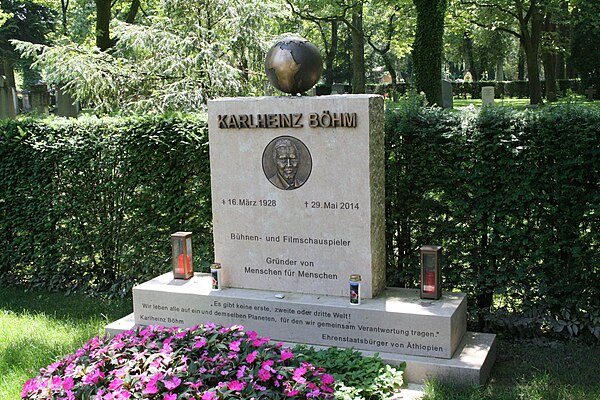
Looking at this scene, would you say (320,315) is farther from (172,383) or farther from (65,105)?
(65,105)

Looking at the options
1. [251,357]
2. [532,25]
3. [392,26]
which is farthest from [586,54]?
[251,357]

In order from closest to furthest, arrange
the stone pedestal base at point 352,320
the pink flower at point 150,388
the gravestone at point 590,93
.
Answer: the pink flower at point 150,388 < the stone pedestal base at point 352,320 < the gravestone at point 590,93

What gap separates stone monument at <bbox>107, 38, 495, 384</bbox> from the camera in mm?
5480

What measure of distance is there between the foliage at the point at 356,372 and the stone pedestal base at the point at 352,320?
25cm

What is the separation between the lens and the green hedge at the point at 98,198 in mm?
7617

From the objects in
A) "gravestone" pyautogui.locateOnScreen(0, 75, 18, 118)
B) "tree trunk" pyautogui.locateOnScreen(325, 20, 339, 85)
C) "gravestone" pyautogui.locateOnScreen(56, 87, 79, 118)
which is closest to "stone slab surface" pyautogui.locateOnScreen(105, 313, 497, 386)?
"gravestone" pyautogui.locateOnScreen(56, 87, 79, 118)

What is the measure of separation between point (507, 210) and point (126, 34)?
777 centimetres

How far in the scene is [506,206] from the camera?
20.5 ft

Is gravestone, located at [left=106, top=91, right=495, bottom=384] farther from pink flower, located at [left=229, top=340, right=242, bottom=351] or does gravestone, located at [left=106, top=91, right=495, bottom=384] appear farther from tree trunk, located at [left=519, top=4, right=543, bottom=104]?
tree trunk, located at [left=519, top=4, right=543, bottom=104]

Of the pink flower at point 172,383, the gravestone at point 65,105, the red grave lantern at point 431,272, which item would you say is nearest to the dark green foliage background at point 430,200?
the red grave lantern at point 431,272

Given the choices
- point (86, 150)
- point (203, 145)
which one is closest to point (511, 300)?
point (203, 145)

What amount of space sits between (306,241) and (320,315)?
0.71 meters

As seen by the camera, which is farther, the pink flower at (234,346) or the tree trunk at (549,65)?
the tree trunk at (549,65)

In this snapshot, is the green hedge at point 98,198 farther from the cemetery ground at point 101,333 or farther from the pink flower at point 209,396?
the pink flower at point 209,396
